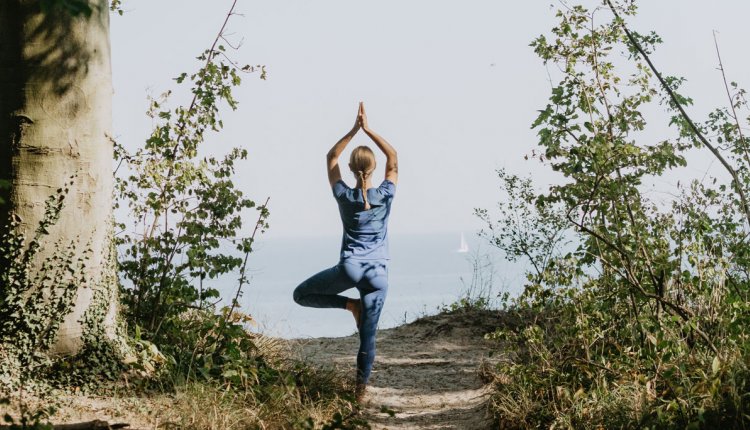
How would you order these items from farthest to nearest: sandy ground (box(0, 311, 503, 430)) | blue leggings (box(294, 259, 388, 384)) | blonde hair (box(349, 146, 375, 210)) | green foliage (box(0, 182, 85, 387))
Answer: blonde hair (box(349, 146, 375, 210)) → blue leggings (box(294, 259, 388, 384)) → green foliage (box(0, 182, 85, 387)) → sandy ground (box(0, 311, 503, 430))

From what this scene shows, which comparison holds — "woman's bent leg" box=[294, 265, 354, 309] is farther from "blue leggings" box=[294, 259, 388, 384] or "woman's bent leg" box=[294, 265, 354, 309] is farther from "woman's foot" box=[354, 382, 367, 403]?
"woman's foot" box=[354, 382, 367, 403]

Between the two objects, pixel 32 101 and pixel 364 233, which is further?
pixel 364 233

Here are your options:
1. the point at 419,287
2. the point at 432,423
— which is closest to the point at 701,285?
the point at 432,423

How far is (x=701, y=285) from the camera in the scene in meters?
5.58

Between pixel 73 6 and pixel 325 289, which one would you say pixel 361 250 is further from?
pixel 73 6

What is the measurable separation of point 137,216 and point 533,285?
3256mm

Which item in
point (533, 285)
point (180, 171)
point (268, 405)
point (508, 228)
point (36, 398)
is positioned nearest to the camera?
point (36, 398)

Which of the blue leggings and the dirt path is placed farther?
the dirt path

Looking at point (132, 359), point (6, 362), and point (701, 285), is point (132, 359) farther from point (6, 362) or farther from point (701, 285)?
point (701, 285)

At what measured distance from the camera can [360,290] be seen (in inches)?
265

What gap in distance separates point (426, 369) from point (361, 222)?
284 cm

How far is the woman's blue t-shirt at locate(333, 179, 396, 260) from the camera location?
6.65 meters

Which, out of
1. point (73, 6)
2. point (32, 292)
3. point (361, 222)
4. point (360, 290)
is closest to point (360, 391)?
point (360, 290)

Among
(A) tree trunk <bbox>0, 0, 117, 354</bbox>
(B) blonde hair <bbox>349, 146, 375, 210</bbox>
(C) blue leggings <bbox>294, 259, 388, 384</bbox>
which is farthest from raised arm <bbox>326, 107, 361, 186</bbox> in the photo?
(A) tree trunk <bbox>0, 0, 117, 354</bbox>
